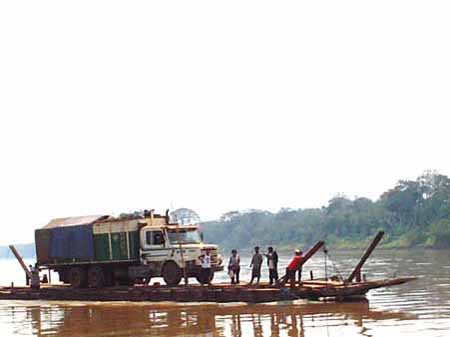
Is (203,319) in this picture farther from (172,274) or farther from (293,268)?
(172,274)

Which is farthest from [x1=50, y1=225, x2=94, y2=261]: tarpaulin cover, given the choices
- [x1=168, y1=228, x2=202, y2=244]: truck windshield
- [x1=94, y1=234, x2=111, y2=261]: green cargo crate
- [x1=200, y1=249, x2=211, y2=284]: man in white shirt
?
[x1=200, y1=249, x2=211, y2=284]: man in white shirt

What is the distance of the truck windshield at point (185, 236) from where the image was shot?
96.9ft

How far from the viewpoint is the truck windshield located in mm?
29547

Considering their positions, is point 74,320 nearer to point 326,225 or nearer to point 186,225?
point 186,225

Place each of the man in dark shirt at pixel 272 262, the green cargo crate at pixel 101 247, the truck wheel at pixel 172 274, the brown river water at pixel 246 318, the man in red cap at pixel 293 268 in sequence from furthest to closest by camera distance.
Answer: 1. the green cargo crate at pixel 101 247
2. the truck wheel at pixel 172 274
3. the man in dark shirt at pixel 272 262
4. the man in red cap at pixel 293 268
5. the brown river water at pixel 246 318

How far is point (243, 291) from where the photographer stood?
2575cm

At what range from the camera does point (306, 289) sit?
2502 centimetres

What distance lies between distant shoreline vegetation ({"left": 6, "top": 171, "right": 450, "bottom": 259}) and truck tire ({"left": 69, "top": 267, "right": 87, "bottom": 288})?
252 ft

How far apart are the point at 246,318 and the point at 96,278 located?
10.0 m

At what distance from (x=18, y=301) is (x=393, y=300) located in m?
14.2

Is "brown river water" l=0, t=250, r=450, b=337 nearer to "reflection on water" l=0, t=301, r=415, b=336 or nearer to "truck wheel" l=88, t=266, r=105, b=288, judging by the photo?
"reflection on water" l=0, t=301, r=415, b=336

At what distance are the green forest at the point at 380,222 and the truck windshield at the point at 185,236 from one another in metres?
77.6

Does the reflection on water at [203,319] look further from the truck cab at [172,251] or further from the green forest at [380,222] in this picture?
the green forest at [380,222]

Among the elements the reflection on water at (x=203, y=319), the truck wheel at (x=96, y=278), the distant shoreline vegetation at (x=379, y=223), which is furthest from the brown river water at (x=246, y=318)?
the distant shoreline vegetation at (x=379, y=223)
